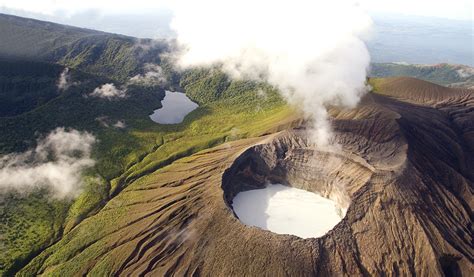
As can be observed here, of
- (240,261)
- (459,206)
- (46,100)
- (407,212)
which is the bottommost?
(459,206)

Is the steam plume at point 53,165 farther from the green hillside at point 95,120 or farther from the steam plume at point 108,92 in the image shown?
the steam plume at point 108,92

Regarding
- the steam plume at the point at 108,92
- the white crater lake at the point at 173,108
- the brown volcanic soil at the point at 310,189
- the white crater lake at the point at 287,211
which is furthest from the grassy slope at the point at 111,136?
the white crater lake at the point at 287,211

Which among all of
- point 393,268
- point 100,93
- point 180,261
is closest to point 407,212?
point 393,268

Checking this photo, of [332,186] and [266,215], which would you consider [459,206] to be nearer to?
[332,186]

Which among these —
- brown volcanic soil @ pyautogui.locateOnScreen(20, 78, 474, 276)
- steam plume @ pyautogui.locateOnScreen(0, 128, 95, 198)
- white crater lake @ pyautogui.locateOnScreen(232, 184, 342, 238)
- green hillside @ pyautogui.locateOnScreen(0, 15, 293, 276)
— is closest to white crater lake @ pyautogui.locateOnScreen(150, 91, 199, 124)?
green hillside @ pyautogui.locateOnScreen(0, 15, 293, 276)

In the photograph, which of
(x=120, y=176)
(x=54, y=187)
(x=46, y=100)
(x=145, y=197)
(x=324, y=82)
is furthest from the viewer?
(x=46, y=100)

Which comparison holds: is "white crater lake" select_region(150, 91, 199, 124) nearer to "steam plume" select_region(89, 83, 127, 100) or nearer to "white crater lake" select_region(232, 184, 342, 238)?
"steam plume" select_region(89, 83, 127, 100)
